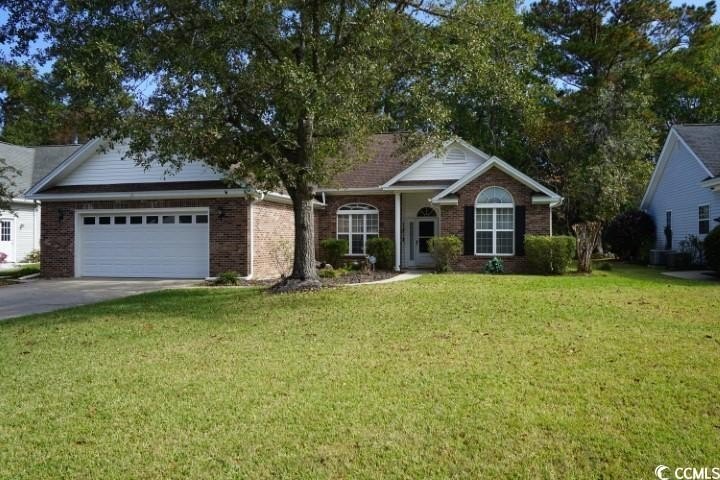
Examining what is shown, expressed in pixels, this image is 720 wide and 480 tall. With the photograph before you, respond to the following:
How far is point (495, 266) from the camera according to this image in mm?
17906

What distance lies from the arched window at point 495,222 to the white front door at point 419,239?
286 centimetres

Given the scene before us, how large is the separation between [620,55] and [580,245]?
736 inches

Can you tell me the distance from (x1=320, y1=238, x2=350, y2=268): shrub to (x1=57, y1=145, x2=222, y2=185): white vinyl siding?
198 inches

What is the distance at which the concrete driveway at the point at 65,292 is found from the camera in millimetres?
12109

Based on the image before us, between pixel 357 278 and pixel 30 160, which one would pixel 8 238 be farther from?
pixel 357 278

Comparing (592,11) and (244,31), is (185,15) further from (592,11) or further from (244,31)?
(592,11)

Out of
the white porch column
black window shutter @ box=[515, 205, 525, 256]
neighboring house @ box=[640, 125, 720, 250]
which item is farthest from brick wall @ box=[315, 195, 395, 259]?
neighboring house @ box=[640, 125, 720, 250]

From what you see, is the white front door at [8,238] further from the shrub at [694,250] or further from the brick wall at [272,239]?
the shrub at [694,250]

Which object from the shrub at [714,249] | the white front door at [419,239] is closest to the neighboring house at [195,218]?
the white front door at [419,239]

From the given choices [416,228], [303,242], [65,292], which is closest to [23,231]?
[65,292]

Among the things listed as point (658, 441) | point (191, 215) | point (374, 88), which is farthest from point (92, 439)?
point (191, 215)

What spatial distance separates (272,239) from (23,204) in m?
15.1

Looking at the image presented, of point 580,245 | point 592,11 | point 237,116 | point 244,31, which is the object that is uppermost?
point 592,11

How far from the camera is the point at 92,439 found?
4.50 meters
